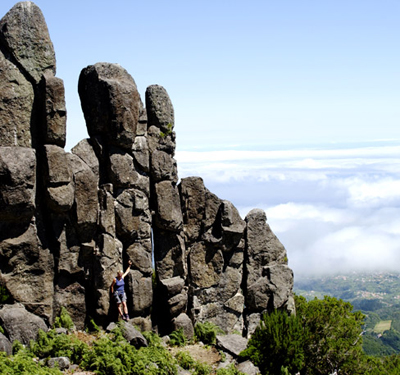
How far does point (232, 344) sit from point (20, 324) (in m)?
12.5

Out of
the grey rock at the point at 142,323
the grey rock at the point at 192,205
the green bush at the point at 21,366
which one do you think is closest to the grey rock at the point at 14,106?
the grey rock at the point at 192,205

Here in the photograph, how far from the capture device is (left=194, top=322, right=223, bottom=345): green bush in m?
31.5

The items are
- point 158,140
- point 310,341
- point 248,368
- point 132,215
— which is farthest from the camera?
point 310,341

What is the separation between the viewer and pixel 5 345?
76.6 ft

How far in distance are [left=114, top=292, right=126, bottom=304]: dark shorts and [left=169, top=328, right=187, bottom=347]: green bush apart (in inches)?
154

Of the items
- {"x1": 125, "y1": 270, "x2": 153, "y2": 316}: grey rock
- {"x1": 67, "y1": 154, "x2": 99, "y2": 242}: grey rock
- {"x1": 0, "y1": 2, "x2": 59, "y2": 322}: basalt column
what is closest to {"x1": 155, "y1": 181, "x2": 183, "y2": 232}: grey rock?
{"x1": 125, "y1": 270, "x2": 153, "y2": 316}: grey rock

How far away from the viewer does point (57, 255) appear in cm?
2812

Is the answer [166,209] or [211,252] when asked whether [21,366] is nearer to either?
[166,209]

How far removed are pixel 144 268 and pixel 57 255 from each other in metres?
5.37

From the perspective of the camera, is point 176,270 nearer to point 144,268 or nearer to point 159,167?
point 144,268

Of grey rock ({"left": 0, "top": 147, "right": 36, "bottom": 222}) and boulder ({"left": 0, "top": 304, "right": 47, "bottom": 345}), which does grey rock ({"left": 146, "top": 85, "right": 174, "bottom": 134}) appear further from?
boulder ({"left": 0, "top": 304, "right": 47, "bottom": 345})

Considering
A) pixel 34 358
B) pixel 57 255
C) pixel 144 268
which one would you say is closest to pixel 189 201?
pixel 144 268

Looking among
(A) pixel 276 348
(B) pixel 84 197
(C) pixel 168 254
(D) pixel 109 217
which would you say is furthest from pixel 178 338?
(B) pixel 84 197

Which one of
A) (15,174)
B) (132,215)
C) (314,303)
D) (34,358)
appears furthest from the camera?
(314,303)
